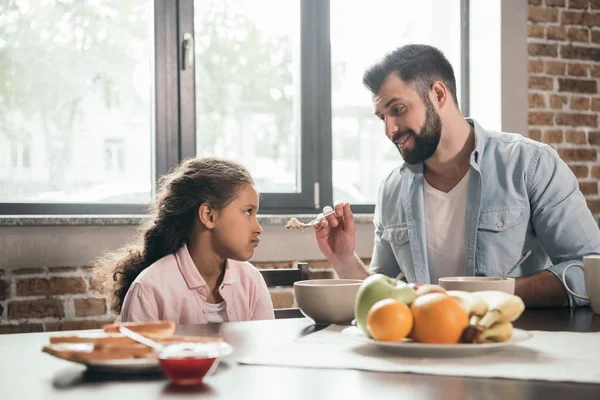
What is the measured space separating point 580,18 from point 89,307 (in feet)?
8.51

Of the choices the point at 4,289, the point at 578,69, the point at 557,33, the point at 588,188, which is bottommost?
the point at 4,289

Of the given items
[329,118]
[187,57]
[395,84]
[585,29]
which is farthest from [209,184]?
[585,29]

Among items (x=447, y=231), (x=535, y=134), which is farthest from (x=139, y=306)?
(x=535, y=134)

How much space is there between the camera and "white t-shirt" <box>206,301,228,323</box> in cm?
171

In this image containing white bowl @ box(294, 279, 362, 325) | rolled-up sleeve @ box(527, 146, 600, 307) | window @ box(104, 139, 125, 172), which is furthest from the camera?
window @ box(104, 139, 125, 172)

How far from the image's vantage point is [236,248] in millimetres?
1821

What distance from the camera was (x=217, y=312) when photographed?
5.66ft

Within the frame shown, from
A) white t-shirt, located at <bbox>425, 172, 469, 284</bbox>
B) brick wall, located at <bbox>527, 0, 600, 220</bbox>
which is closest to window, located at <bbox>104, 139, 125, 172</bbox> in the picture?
white t-shirt, located at <bbox>425, 172, 469, 284</bbox>

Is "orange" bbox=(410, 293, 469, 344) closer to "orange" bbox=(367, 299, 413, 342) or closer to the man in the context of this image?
"orange" bbox=(367, 299, 413, 342)

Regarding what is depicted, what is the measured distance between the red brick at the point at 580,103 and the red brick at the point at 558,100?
42 millimetres

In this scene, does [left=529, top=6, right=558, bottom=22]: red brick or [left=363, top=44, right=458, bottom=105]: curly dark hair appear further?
[left=529, top=6, right=558, bottom=22]: red brick

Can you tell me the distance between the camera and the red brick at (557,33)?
341 cm

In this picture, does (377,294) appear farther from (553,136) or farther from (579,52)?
(579,52)

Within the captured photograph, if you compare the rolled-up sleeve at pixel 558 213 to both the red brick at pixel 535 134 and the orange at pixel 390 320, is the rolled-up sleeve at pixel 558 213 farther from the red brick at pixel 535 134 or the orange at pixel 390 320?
the red brick at pixel 535 134
